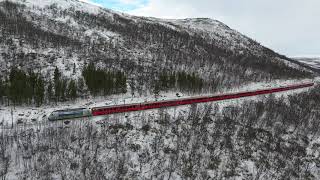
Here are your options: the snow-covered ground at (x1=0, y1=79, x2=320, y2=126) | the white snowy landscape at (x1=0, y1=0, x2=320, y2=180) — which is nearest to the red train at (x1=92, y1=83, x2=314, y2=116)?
the white snowy landscape at (x1=0, y1=0, x2=320, y2=180)

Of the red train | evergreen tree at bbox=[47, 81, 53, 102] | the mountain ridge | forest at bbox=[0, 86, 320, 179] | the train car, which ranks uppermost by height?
the mountain ridge

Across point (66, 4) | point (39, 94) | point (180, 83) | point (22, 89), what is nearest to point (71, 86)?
point (39, 94)

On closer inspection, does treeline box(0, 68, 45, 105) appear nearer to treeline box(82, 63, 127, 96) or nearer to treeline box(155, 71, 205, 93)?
treeline box(82, 63, 127, 96)

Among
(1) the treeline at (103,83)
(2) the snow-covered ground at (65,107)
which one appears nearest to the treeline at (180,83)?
(2) the snow-covered ground at (65,107)

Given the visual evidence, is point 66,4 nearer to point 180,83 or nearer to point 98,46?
point 98,46

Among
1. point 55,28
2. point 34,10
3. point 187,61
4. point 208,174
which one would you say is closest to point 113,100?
point 208,174
